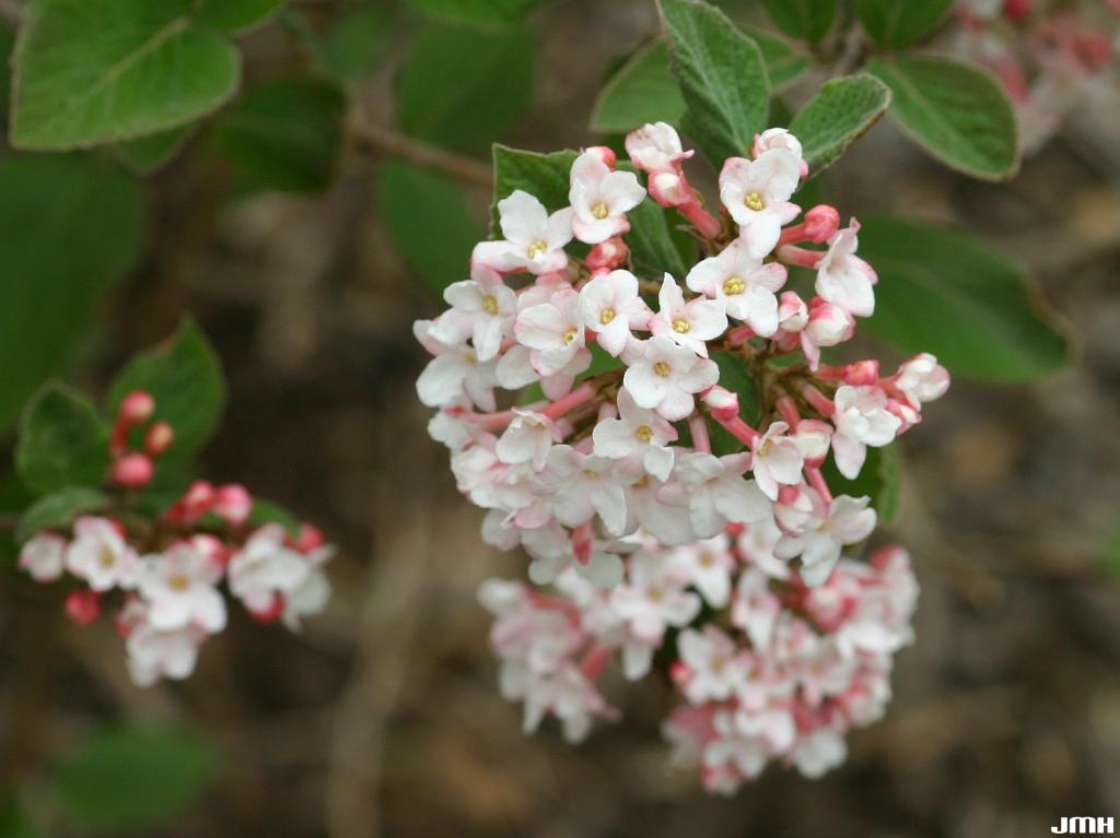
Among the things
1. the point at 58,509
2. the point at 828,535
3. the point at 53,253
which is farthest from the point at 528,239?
the point at 53,253

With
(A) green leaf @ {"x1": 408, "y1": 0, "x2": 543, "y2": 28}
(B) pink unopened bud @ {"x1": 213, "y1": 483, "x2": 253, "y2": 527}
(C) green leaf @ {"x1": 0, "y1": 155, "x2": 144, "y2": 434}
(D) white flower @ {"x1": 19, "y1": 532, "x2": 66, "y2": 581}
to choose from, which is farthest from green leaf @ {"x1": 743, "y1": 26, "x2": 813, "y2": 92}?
(C) green leaf @ {"x1": 0, "y1": 155, "x2": 144, "y2": 434}

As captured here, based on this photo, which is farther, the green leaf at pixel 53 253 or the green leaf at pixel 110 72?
the green leaf at pixel 53 253

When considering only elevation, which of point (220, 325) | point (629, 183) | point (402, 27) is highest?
point (629, 183)

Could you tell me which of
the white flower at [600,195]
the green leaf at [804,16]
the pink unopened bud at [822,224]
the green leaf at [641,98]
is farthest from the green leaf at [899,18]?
the white flower at [600,195]

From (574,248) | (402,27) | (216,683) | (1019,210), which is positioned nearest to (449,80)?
(402,27)

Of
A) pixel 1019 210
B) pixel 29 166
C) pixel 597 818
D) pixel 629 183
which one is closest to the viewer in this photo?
pixel 629 183

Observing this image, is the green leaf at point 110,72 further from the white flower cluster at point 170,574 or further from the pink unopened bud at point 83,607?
the pink unopened bud at point 83,607

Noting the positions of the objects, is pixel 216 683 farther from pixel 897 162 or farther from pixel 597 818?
pixel 897 162

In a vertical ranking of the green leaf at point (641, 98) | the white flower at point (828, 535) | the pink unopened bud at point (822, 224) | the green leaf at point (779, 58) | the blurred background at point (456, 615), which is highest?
the pink unopened bud at point (822, 224)
